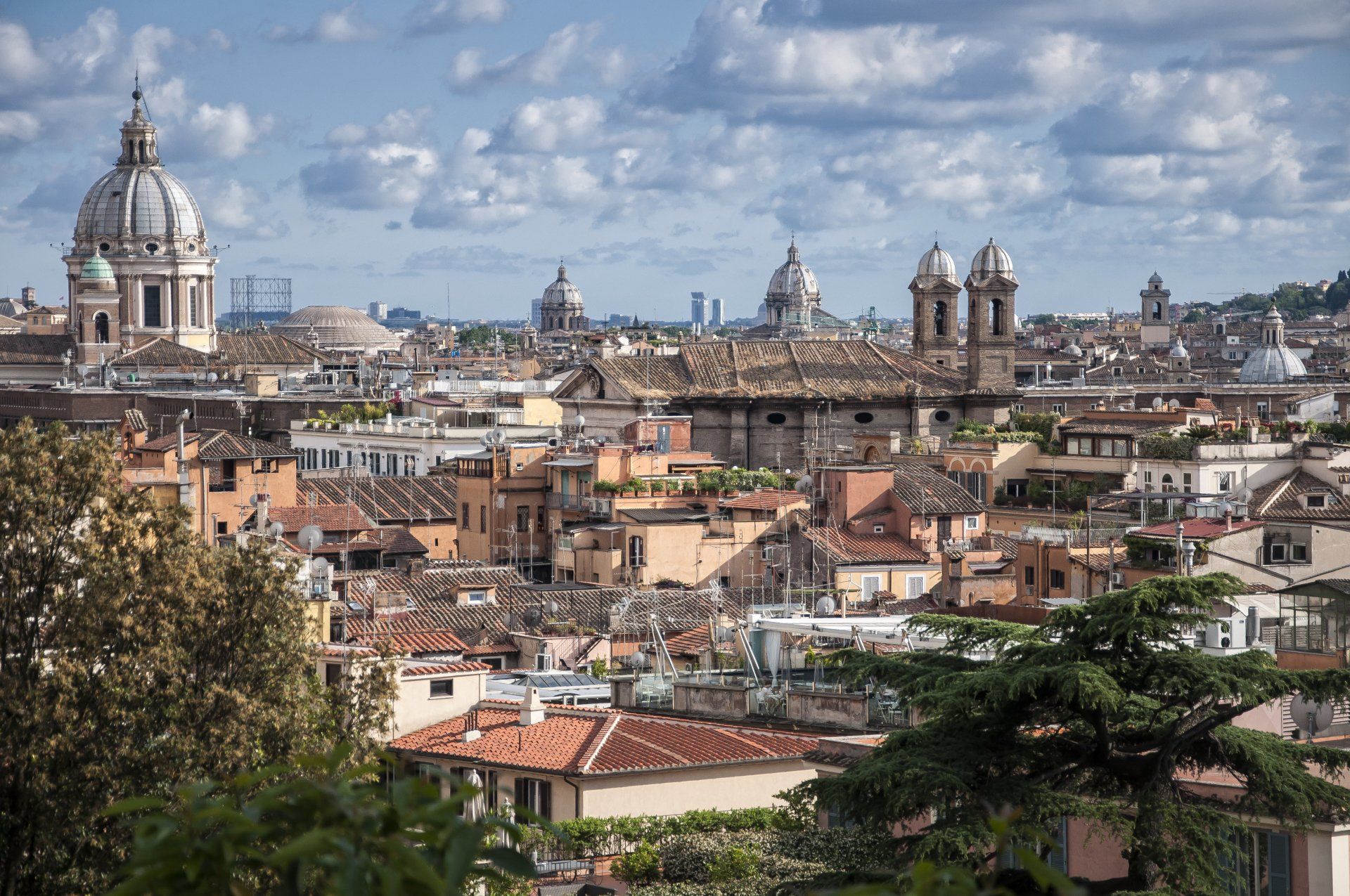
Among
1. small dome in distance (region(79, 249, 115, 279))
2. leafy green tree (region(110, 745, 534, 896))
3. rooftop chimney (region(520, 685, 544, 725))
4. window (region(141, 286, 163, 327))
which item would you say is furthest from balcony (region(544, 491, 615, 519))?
window (region(141, 286, 163, 327))

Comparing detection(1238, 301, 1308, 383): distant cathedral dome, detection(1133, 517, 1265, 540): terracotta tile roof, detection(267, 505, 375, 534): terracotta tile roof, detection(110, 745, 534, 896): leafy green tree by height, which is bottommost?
detection(110, 745, 534, 896): leafy green tree

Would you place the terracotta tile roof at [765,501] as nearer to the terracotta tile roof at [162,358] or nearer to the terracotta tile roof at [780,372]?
the terracotta tile roof at [780,372]

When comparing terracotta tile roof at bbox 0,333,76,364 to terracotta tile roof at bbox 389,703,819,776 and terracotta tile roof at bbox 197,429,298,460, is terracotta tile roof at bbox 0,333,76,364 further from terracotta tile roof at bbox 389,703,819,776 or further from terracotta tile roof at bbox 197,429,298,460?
terracotta tile roof at bbox 389,703,819,776

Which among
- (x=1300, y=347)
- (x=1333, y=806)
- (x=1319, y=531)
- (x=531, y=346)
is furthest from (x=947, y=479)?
(x=531, y=346)

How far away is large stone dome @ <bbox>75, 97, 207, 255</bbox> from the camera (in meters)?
Result: 115

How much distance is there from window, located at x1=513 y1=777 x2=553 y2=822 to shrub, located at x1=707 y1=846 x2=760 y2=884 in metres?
2.56

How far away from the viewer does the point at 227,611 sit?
14461mm

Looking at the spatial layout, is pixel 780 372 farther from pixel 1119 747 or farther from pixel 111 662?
pixel 1119 747

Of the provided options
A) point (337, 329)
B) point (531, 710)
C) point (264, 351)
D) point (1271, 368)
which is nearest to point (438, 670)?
point (531, 710)

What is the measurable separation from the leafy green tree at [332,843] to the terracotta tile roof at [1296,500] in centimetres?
2638

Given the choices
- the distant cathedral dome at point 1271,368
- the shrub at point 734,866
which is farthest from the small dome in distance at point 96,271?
the shrub at point 734,866

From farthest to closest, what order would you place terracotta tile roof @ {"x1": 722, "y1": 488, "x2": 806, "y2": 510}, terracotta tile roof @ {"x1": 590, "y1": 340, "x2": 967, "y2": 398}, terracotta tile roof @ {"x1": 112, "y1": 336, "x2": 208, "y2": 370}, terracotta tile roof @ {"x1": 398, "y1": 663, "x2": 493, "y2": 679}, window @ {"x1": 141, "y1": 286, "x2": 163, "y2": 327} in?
window @ {"x1": 141, "y1": 286, "x2": 163, "y2": 327} → terracotta tile roof @ {"x1": 112, "y1": 336, "x2": 208, "y2": 370} → terracotta tile roof @ {"x1": 590, "y1": 340, "x2": 967, "y2": 398} → terracotta tile roof @ {"x1": 722, "y1": 488, "x2": 806, "y2": 510} → terracotta tile roof @ {"x1": 398, "y1": 663, "x2": 493, "y2": 679}

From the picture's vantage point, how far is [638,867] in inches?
623

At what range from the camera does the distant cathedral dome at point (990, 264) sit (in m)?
67.8
